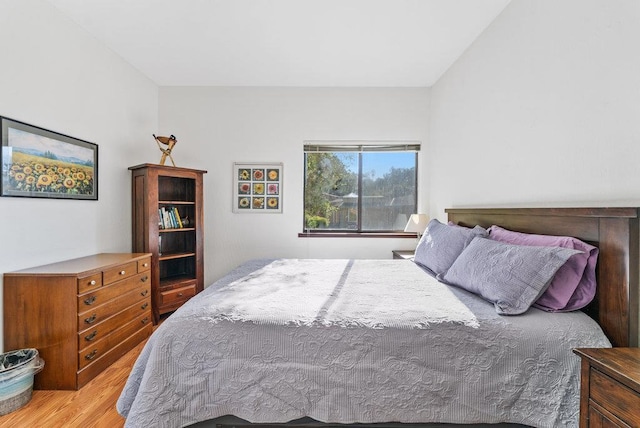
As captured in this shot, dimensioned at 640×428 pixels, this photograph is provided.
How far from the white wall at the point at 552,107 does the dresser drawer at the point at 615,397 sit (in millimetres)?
806

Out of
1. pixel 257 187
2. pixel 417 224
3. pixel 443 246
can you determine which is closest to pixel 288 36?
pixel 257 187

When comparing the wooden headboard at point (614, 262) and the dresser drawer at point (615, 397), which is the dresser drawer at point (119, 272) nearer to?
the dresser drawer at point (615, 397)

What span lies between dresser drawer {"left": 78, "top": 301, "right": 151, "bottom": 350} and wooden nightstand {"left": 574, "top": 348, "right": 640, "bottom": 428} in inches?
104

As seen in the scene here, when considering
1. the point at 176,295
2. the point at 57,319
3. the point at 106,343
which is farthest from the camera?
the point at 176,295

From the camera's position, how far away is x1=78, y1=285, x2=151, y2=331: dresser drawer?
1.98m

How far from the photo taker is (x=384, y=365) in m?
1.25

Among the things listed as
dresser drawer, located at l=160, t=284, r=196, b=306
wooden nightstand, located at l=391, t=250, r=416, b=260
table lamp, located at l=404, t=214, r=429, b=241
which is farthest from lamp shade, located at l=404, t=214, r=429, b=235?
dresser drawer, located at l=160, t=284, r=196, b=306

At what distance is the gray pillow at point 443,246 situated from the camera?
210cm

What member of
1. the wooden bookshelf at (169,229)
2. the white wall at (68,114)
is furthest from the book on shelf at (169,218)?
the white wall at (68,114)

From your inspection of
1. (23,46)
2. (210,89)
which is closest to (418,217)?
(210,89)

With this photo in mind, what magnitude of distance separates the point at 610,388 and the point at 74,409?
8.43 feet

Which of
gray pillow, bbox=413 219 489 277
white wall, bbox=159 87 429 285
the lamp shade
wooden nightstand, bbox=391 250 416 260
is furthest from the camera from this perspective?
white wall, bbox=159 87 429 285

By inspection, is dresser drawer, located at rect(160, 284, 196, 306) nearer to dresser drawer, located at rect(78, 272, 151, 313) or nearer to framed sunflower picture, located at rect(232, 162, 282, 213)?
dresser drawer, located at rect(78, 272, 151, 313)

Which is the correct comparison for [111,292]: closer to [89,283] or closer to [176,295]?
[89,283]
